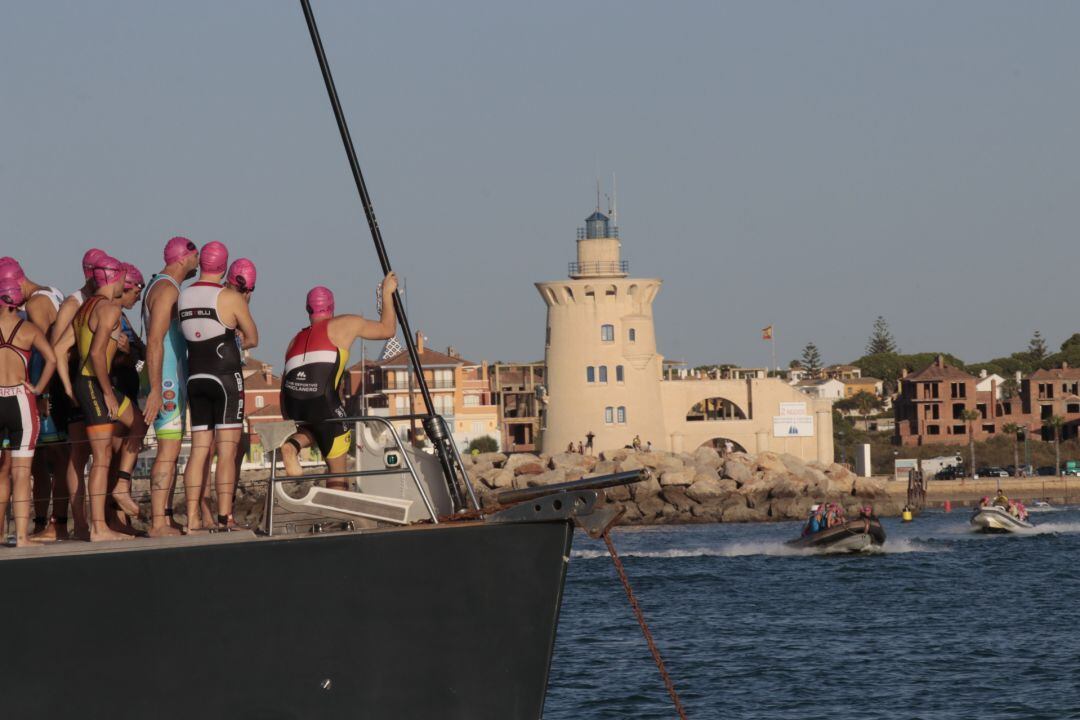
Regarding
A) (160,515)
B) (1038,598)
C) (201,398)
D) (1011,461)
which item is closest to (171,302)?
(201,398)

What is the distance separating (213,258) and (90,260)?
2.65 ft

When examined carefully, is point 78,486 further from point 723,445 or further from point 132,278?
point 723,445

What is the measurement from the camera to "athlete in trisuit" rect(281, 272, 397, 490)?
9.42m

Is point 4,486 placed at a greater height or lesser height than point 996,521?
greater

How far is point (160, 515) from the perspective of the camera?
9.20m

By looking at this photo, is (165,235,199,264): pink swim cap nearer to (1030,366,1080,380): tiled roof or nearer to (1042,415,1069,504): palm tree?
(1042,415,1069,504): palm tree

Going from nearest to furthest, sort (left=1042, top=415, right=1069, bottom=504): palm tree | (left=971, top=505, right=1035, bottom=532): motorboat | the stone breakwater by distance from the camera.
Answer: (left=971, top=505, right=1035, bottom=532): motorboat
the stone breakwater
(left=1042, top=415, right=1069, bottom=504): palm tree

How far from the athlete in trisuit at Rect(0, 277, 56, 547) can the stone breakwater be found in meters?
54.8

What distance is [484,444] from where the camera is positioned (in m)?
94.1

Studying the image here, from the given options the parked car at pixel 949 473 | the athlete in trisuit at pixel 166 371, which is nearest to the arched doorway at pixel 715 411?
the parked car at pixel 949 473

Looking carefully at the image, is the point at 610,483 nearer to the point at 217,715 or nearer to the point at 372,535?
the point at 372,535

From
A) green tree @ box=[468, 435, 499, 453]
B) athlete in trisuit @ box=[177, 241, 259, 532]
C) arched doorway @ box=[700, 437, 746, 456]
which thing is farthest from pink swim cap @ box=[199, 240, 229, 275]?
green tree @ box=[468, 435, 499, 453]

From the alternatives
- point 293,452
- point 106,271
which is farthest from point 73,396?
point 293,452

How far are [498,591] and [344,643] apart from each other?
83 cm
